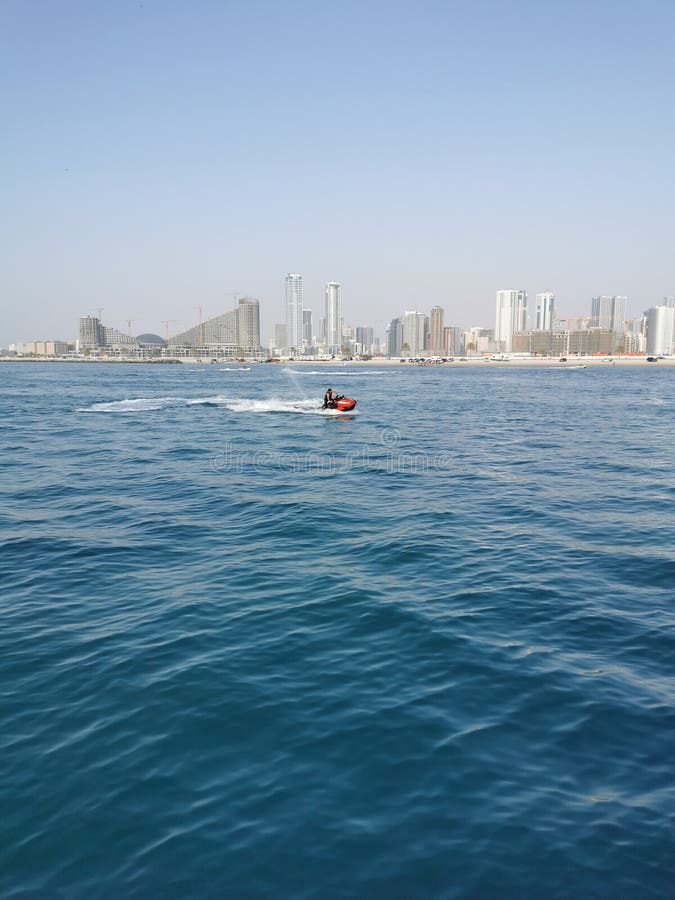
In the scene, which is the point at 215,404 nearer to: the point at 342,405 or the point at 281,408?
the point at 281,408

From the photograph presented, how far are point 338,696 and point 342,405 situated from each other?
40064mm

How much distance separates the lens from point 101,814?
6.68 m

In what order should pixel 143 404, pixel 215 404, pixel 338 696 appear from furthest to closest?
pixel 143 404, pixel 215 404, pixel 338 696

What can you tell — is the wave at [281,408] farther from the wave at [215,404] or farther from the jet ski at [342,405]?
the jet ski at [342,405]

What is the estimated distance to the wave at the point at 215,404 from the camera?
54531 millimetres

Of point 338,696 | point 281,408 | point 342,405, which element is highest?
point 342,405

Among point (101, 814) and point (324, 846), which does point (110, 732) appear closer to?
point (101, 814)

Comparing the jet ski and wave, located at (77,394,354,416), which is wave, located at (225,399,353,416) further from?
the jet ski

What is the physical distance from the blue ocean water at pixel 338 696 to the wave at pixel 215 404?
32.0 meters

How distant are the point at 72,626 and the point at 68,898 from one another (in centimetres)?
610

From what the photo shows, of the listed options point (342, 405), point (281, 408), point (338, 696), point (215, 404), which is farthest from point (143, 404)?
point (338, 696)

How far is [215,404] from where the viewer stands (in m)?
62.9

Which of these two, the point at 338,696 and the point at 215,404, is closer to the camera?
the point at 338,696

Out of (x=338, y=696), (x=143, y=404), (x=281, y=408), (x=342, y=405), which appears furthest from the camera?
(x=143, y=404)
